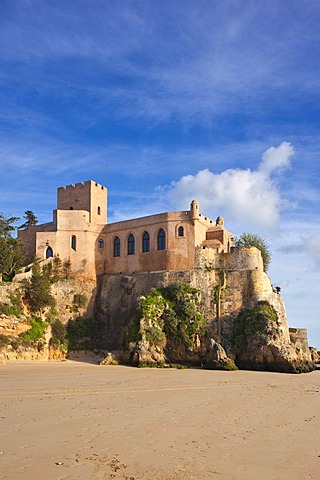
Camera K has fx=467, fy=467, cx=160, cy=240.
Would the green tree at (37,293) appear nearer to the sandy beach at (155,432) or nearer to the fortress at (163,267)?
the fortress at (163,267)

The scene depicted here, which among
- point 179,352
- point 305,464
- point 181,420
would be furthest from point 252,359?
point 305,464

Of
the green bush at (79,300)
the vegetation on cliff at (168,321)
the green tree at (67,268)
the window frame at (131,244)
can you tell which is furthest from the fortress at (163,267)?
the green bush at (79,300)

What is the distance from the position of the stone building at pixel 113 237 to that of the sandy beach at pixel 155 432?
20249 millimetres

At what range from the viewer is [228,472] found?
7824mm

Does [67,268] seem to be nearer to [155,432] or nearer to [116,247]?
[116,247]

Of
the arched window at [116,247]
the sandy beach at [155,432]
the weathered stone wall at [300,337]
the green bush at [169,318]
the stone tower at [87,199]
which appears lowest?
the sandy beach at [155,432]

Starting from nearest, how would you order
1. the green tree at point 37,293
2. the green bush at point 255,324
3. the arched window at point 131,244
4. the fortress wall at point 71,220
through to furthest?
the green bush at point 255,324
the green tree at point 37,293
the arched window at point 131,244
the fortress wall at point 71,220

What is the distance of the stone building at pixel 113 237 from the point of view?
38.7 meters

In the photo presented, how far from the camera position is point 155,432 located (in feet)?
34.6

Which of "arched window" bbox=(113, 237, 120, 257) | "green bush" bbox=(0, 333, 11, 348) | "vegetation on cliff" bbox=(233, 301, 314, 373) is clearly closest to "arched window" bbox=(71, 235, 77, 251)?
"arched window" bbox=(113, 237, 120, 257)

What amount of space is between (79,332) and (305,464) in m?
30.3

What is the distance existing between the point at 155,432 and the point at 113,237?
32728 millimetres

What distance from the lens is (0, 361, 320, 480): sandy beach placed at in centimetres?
782

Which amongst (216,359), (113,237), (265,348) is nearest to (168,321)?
(216,359)
